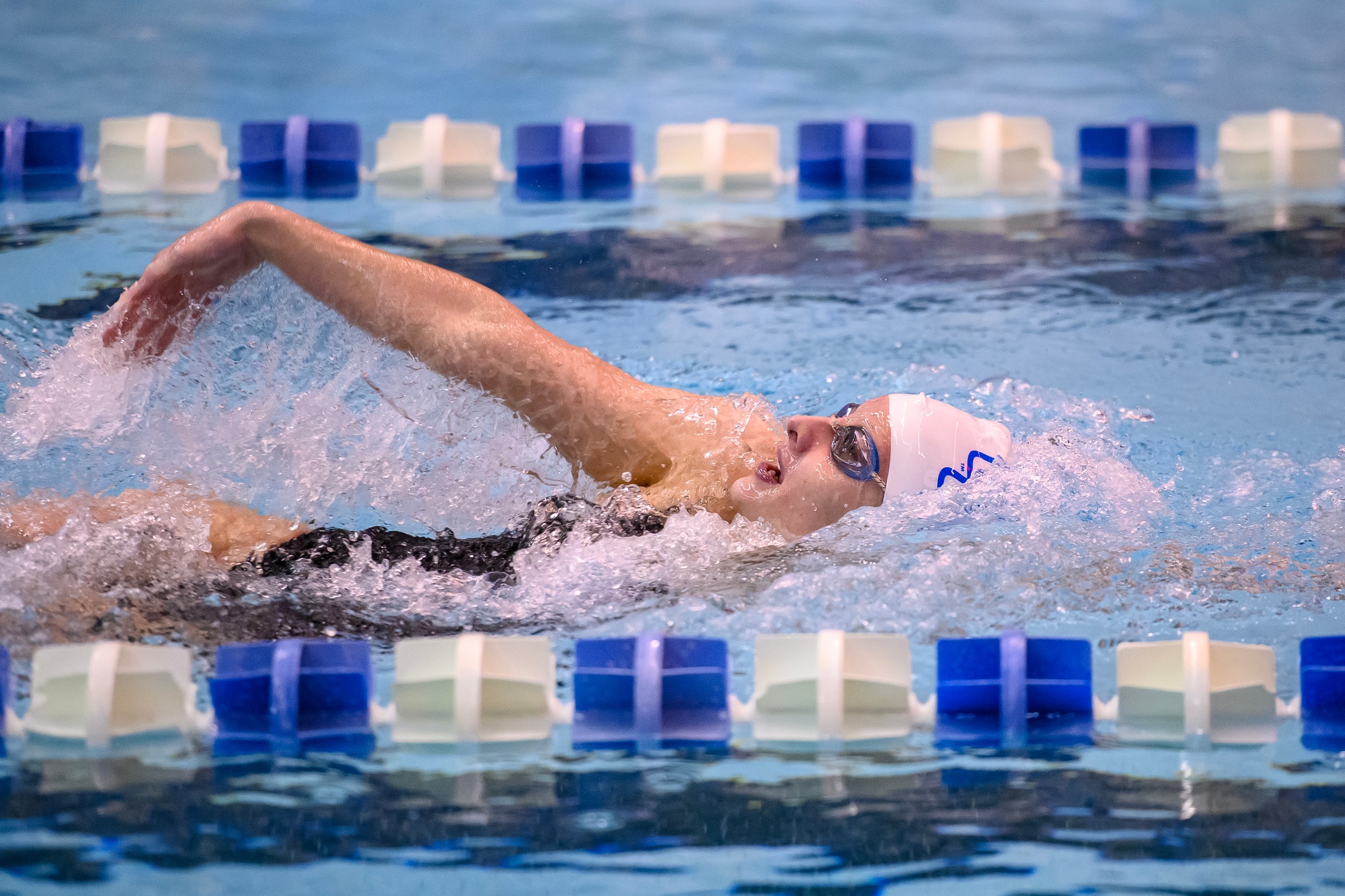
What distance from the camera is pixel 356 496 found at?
2600 mm

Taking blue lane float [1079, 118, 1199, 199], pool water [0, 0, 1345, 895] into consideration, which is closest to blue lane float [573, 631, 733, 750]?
pool water [0, 0, 1345, 895]

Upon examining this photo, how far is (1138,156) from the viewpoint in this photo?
4.60 m

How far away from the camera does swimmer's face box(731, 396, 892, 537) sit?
2352 millimetres

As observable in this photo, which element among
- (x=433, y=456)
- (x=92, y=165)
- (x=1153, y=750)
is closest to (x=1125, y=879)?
(x=1153, y=750)

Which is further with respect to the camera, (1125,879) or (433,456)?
(433,456)

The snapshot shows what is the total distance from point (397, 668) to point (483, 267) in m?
1.93

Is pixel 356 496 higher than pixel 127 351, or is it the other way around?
pixel 127 351

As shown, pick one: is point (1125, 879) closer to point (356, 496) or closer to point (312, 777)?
point (312, 777)

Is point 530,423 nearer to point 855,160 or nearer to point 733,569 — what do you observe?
point 733,569

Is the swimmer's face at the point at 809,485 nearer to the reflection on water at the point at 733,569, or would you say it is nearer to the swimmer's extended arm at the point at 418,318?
the reflection on water at the point at 733,569

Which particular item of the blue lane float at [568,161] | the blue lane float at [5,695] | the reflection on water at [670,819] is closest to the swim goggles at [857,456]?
the reflection on water at [670,819]

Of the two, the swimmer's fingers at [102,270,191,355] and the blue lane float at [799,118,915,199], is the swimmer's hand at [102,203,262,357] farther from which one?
the blue lane float at [799,118,915,199]

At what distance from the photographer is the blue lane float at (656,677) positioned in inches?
80.3

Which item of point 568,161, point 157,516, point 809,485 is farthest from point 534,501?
point 568,161
